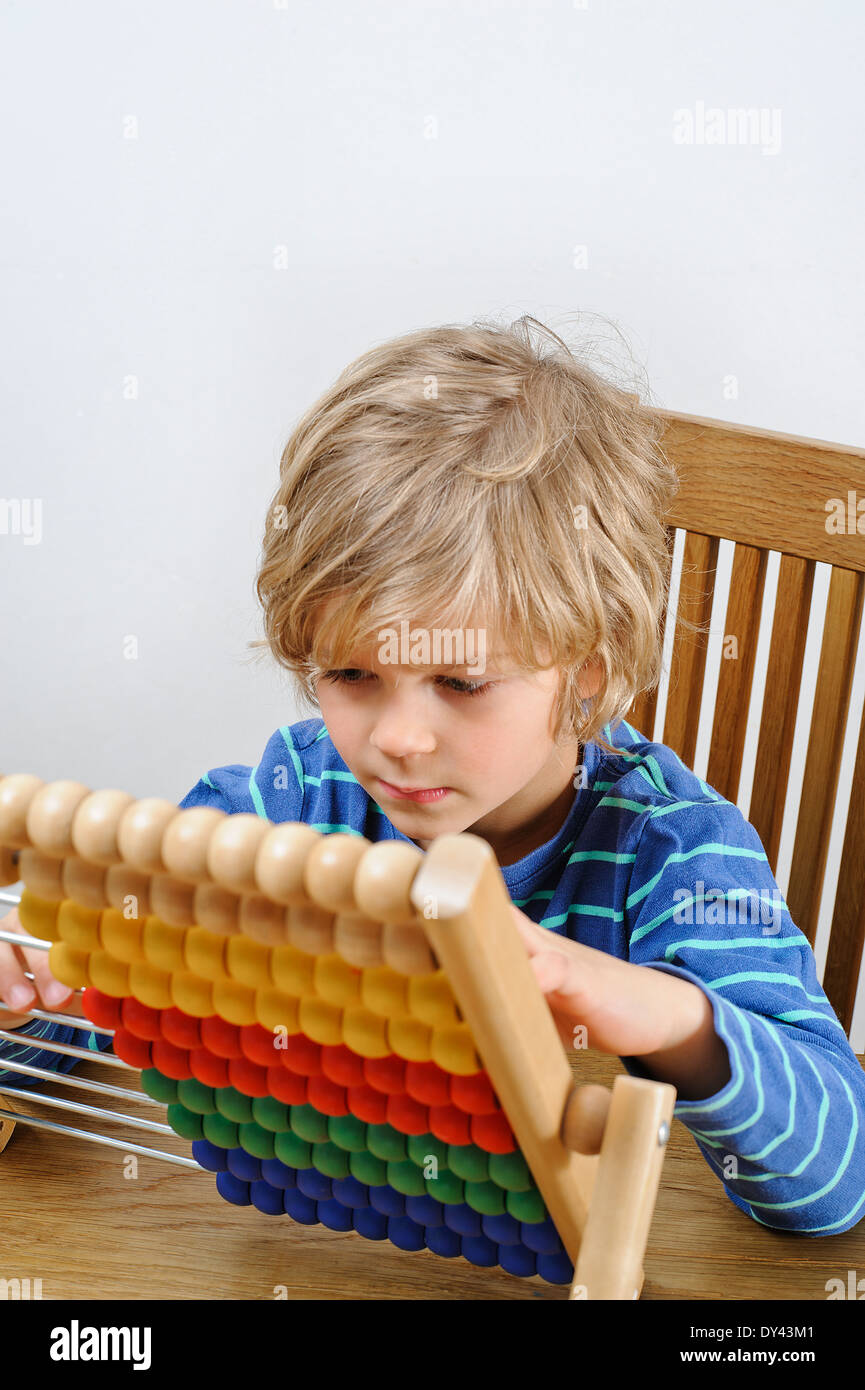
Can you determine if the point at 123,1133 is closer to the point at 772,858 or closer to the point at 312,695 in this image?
the point at 312,695

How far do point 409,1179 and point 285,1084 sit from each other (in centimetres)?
7

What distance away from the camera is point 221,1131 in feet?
1.95

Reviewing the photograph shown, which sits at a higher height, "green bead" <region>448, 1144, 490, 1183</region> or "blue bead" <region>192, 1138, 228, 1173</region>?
"green bead" <region>448, 1144, 490, 1183</region>

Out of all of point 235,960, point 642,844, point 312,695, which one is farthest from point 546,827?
point 235,960

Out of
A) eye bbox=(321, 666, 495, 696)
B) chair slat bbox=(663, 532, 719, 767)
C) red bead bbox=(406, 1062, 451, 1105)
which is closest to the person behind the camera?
red bead bbox=(406, 1062, 451, 1105)

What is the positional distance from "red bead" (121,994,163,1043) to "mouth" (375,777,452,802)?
216 mm

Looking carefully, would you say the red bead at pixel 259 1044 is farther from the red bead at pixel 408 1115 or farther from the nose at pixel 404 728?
the nose at pixel 404 728

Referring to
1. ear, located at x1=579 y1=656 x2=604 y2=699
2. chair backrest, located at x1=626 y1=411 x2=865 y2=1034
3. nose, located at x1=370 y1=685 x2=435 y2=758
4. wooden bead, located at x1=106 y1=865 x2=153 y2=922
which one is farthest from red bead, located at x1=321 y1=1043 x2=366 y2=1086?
chair backrest, located at x1=626 y1=411 x2=865 y2=1034

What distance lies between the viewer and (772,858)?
3.35 ft

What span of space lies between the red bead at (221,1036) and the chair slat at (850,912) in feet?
1.96

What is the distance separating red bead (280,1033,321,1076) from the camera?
524 millimetres

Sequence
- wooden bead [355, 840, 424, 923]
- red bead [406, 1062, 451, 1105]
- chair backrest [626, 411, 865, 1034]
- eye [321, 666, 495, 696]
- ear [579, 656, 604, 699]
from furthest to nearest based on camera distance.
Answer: chair backrest [626, 411, 865, 1034]
ear [579, 656, 604, 699]
eye [321, 666, 495, 696]
red bead [406, 1062, 451, 1105]
wooden bead [355, 840, 424, 923]

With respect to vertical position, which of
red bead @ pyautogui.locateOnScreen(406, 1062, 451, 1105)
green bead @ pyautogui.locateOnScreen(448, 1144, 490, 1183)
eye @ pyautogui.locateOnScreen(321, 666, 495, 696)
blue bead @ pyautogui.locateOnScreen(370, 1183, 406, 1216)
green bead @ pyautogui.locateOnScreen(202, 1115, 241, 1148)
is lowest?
blue bead @ pyautogui.locateOnScreen(370, 1183, 406, 1216)

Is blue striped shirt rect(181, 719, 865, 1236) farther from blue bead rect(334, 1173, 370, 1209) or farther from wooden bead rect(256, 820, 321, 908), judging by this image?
wooden bead rect(256, 820, 321, 908)
